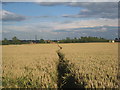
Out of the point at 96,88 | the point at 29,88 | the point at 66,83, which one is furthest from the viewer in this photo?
the point at 66,83

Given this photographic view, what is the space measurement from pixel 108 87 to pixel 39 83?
2.04 m

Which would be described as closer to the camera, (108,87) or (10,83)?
(108,87)

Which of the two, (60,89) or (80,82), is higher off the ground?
(80,82)

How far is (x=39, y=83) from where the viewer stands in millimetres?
5332

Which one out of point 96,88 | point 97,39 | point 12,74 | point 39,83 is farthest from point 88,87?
point 97,39

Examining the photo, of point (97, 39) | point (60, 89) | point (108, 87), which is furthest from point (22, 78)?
point (97, 39)

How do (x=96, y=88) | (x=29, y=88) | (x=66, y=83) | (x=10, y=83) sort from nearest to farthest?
1. (x=96, y=88)
2. (x=29, y=88)
3. (x=10, y=83)
4. (x=66, y=83)

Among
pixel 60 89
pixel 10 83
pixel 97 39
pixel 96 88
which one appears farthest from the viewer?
pixel 97 39

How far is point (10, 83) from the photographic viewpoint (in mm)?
5840

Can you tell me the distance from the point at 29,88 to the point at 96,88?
2.05 m

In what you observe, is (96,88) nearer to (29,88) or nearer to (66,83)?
(29,88)

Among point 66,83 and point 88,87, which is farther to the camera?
point 66,83

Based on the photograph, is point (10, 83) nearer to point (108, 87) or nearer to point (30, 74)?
point (30, 74)

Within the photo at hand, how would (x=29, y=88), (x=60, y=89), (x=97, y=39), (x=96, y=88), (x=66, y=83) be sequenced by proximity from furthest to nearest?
(x=97, y=39), (x=66, y=83), (x=60, y=89), (x=29, y=88), (x=96, y=88)
